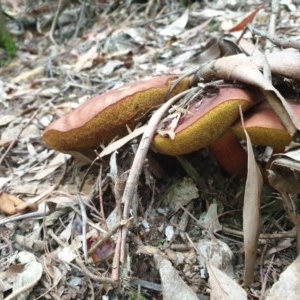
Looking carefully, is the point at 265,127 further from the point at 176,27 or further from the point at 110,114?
the point at 176,27

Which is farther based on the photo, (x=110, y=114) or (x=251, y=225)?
(x=110, y=114)

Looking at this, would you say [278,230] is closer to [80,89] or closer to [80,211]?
[80,211]

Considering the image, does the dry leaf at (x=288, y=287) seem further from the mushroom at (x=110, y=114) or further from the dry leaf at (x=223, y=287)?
the mushroom at (x=110, y=114)

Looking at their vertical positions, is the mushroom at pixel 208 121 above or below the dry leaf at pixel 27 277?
above

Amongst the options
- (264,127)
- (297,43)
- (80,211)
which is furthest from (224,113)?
(80,211)

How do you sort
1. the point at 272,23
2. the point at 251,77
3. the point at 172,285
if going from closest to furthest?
the point at 172,285, the point at 251,77, the point at 272,23

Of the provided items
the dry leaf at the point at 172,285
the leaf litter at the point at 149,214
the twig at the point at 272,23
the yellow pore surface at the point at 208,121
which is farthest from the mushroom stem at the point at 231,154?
the twig at the point at 272,23

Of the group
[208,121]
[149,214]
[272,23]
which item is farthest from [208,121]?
[272,23]
